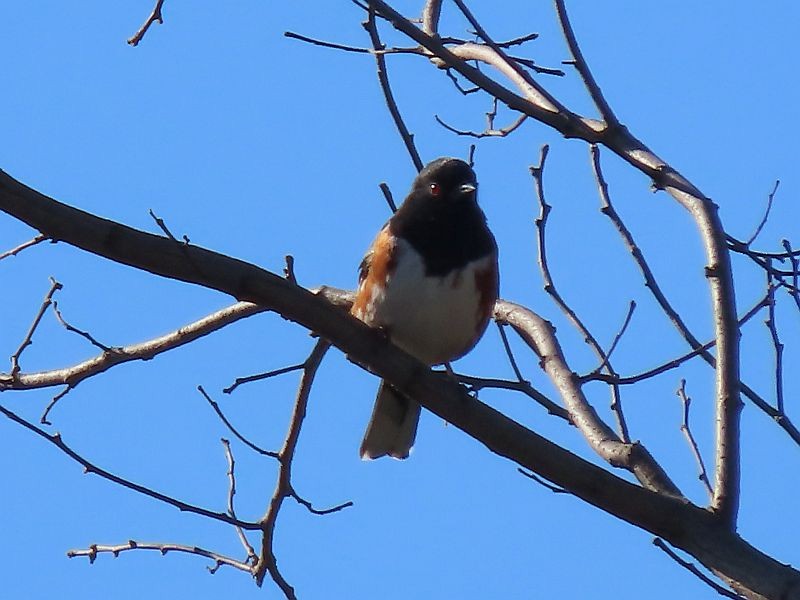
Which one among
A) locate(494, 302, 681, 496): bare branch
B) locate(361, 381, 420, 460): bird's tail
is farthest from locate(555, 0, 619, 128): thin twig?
locate(361, 381, 420, 460): bird's tail

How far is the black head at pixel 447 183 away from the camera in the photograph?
15.7 ft

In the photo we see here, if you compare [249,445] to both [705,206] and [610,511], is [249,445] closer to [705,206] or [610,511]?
[610,511]

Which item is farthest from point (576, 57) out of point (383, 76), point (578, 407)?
point (578, 407)

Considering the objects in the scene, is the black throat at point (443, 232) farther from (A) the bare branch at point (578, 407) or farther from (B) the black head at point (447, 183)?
(A) the bare branch at point (578, 407)

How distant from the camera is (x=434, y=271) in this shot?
4.54 meters

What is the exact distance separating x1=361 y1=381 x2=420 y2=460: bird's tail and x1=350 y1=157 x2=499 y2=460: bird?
0.30 m

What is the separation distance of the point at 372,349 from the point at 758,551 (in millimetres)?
1119

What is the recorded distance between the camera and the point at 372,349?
3.39 meters

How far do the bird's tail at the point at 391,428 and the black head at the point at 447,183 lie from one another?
0.79 m

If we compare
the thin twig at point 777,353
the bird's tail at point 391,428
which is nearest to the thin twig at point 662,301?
the thin twig at point 777,353

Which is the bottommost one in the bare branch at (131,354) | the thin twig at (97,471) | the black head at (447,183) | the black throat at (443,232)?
the thin twig at (97,471)

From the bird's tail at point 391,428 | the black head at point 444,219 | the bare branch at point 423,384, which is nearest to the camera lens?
the bare branch at point 423,384

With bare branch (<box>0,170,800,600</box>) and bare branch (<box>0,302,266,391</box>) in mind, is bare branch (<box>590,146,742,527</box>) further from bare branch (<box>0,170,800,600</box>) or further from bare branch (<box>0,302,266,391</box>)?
bare branch (<box>0,302,266,391</box>)

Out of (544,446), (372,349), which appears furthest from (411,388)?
(544,446)
